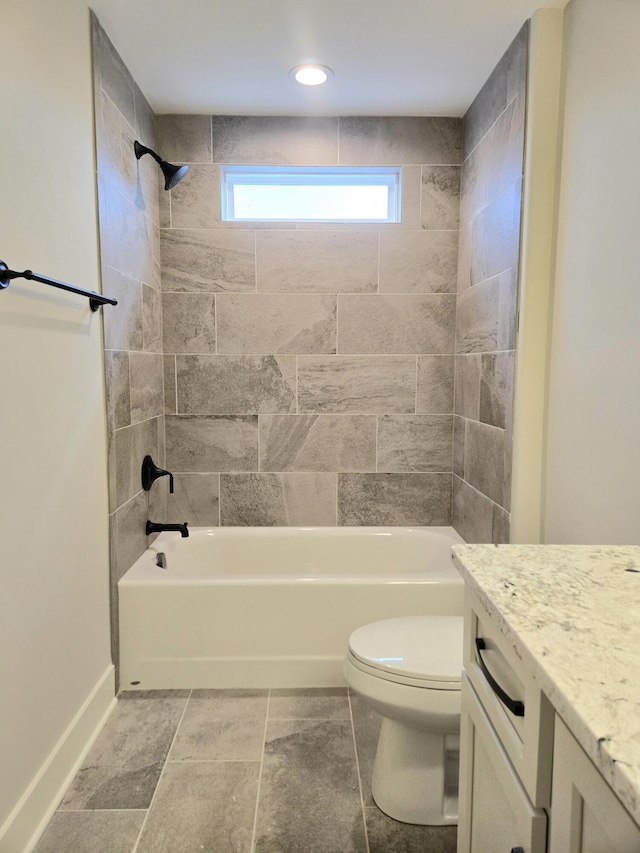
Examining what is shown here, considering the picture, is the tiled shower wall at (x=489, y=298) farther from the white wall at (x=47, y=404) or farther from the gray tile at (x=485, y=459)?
the white wall at (x=47, y=404)

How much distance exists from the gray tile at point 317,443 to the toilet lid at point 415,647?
127 cm

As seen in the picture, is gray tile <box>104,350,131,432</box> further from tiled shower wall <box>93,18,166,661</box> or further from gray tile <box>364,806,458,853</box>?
gray tile <box>364,806,458,853</box>

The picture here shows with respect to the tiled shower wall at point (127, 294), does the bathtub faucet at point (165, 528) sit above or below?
below

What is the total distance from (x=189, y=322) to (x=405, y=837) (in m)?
2.30

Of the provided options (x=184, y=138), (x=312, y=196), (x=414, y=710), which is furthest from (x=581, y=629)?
(x=184, y=138)

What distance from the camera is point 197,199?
2.84 metres

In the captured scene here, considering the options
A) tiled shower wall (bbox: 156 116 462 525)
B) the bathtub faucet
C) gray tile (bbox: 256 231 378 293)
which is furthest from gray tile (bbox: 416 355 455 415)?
the bathtub faucet

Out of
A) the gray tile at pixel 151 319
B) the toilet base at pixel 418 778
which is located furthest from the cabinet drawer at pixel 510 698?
the gray tile at pixel 151 319

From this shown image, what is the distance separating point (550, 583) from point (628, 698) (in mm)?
363

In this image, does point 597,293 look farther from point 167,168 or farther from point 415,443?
point 167,168

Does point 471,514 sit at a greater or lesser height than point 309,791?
greater

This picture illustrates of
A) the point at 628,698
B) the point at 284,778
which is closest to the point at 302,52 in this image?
the point at 628,698

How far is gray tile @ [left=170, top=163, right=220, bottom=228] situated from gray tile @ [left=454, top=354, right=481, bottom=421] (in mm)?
1394

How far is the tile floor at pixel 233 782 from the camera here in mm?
1539
